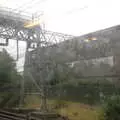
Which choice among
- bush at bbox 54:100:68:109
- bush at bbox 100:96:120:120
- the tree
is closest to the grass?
bush at bbox 54:100:68:109

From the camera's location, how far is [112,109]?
53.1ft

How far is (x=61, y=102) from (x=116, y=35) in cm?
923

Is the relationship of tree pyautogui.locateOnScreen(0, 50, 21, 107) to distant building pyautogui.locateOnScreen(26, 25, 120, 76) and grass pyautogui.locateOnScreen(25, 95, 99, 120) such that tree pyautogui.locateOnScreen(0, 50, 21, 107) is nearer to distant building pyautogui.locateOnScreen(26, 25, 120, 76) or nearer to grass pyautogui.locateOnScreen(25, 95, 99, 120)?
grass pyautogui.locateOnScreen(25, 95, 99, 120)

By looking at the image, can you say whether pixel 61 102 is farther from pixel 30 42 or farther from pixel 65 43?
pixel 65 43

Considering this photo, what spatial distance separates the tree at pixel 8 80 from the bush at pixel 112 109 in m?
16.5

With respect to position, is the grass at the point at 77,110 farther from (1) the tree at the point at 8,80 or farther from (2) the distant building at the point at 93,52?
(2) the distant building at the point at 93,52

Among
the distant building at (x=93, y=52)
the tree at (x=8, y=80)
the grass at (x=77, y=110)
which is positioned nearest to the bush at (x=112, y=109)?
the grass at (x=77, y=110)

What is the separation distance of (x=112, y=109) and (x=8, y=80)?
23325mm

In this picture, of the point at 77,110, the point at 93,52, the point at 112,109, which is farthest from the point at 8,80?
the point at 112,109

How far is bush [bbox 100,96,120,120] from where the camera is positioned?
632 inches

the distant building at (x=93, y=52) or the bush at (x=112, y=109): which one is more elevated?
the distant building at (x=93, y=52)

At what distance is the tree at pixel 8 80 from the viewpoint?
31.9 m

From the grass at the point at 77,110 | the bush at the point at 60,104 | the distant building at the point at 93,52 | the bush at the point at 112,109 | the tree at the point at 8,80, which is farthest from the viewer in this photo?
the tree at the point at 8,80

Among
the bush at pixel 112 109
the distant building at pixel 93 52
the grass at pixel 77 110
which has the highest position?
the distant building at pixel 93 52
